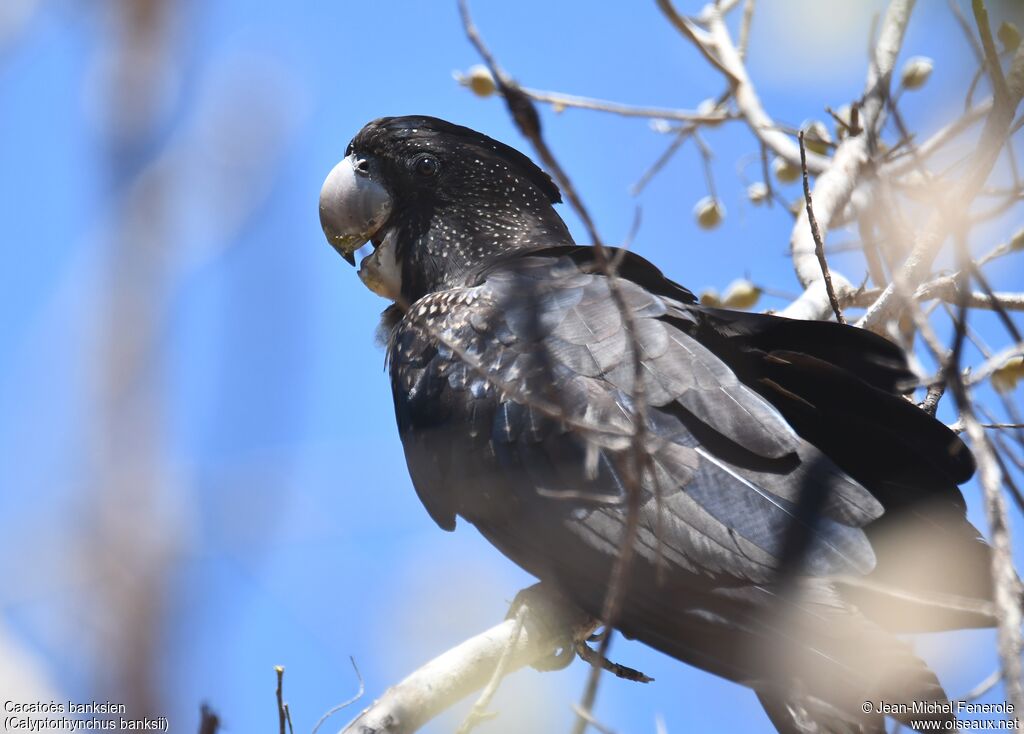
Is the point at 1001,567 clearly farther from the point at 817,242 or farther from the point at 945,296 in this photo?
the point at 945,296

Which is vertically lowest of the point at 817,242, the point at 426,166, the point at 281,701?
the point at 281,701

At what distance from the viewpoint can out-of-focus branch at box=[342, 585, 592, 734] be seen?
2635 mm

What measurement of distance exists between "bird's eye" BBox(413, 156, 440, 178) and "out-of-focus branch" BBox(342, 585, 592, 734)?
1994 mm

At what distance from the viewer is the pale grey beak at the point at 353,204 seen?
460 centimetres

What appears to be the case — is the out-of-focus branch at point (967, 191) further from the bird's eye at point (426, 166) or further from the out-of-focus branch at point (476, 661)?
the bird's eye at point (426, 166)

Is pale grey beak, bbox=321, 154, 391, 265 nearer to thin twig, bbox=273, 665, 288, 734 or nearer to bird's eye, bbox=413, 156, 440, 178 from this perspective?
bird's eye, bbox=413, 156, 440, 178

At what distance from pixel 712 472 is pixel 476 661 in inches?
34.4

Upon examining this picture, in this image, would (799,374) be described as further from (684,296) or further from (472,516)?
(472,516)

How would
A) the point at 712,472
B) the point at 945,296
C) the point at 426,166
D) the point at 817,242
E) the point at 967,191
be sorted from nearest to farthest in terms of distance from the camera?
the point at 967,191 → the point at 712,472 → the point at 817,242 → the point at 945,296 → the point at 426,166

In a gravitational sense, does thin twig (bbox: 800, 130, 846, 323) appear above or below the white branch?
below

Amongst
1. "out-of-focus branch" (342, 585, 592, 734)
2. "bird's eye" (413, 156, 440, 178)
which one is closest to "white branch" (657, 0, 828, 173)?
"bird's eye" (413, 156, 440, 178)

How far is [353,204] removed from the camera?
461cm

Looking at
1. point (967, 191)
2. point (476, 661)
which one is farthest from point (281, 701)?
point (967, 191)

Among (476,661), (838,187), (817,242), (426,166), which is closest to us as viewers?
(476,661)
